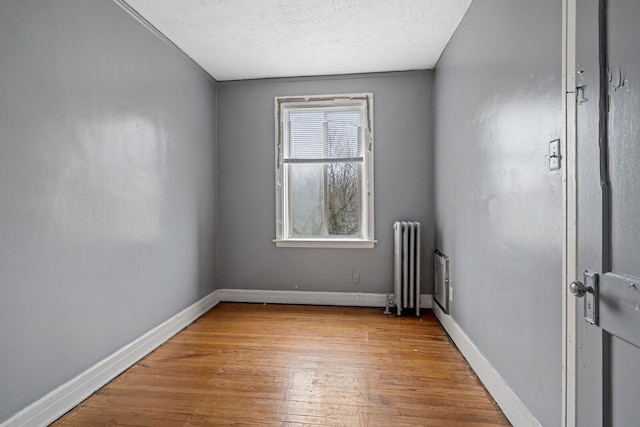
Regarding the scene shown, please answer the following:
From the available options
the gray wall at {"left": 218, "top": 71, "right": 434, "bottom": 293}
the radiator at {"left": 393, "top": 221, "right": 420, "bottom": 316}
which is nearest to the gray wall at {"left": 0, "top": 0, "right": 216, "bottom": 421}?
the gray wall at {"left": 218, "top": 71, "right": 434, "bottom": 293}

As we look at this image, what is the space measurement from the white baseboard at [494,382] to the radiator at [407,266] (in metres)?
0.61

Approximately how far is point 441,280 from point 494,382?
1.34 meters

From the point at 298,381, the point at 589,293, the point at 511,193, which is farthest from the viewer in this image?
the point at 298,381

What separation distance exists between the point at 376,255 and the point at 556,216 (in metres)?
2.51

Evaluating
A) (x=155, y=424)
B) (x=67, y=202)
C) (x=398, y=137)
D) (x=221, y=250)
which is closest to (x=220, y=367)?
(x=155, y=424)

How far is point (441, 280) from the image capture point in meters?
3.23

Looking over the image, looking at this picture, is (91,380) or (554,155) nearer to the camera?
(554,155)

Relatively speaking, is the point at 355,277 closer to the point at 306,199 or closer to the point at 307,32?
the point at 306,199

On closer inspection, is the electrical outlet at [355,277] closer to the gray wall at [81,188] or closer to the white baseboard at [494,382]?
the white baseboard at [494,382]

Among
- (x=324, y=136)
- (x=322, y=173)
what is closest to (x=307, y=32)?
(x=324, y=136)

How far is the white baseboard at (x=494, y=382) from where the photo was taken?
1617 mm

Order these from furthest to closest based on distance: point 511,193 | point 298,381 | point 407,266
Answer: point 407,266 → point 298,381 → point 511,193

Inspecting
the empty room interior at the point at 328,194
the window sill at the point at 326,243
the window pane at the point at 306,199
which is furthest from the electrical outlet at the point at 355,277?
the window pane at the point at 306,199

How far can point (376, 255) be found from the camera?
12.4 feet
